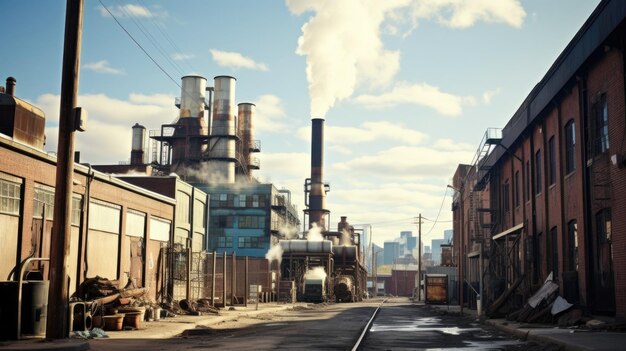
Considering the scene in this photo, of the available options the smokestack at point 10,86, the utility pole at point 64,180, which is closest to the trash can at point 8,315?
the utility pole at point 64,180

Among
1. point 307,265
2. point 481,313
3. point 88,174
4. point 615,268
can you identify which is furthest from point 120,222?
point 307,265

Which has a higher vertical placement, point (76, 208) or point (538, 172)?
point (538, 172)

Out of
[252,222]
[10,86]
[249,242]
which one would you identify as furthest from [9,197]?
[252,222]

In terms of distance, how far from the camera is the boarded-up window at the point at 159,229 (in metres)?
33.1

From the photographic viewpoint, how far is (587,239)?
23594 millimetres

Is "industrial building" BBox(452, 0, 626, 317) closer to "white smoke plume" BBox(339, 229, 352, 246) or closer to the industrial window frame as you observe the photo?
the industrial window frame

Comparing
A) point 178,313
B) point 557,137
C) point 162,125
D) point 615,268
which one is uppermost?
point 162,125

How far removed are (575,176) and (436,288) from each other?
36497mm

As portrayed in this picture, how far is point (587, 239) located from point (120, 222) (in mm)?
17678

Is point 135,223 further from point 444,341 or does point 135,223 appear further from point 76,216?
point 444,341

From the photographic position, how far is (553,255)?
1126 inches

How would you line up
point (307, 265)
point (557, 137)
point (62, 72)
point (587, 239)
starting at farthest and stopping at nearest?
1. point (307, 265)
2. point (557, 137)
3. point (587, 239)
4. point (62, 72)

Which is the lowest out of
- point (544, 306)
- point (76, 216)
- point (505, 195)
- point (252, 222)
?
point (544, 306)

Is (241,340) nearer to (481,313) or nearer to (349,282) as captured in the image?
(481,313)
